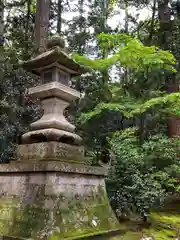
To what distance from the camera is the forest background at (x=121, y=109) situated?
20.2ft

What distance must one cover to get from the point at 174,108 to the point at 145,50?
1.84m

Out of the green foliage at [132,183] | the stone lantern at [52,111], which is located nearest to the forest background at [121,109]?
the green foliage at [132,183]

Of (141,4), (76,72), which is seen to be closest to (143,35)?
(141,4)

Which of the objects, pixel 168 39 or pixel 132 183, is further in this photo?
pixel 168 39

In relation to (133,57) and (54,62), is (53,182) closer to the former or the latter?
(54,62)

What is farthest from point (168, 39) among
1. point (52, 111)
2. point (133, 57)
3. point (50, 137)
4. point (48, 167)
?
point (48, 167)

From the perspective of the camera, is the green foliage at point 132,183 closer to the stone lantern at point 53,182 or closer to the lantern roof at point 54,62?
the stone lantern at point 53,182

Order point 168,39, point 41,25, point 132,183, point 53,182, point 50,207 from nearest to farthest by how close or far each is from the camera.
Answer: point 50,207
point 53,182
point 132,183
point 41,25
point 168,39

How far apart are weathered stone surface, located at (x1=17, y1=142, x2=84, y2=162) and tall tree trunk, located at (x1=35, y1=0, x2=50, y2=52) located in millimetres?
4253

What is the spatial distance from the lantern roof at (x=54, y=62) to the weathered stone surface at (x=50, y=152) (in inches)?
51.8

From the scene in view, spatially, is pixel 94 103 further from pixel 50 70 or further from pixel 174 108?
pixel 50 70

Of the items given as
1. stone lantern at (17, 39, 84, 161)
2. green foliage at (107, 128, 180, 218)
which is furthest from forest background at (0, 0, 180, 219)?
stone lantern at (17, 39, 84, 161)

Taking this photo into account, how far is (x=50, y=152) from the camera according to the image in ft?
13.9

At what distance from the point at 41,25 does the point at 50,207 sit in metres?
6.23
